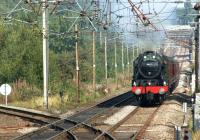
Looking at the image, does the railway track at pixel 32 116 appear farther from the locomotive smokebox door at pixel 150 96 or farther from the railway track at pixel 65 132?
the locomotive smokebox door at pixel 150 96

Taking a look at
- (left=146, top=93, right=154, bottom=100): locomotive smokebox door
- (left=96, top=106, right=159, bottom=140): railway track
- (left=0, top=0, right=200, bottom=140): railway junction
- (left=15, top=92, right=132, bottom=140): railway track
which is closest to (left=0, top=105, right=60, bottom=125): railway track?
(left=0, top=0, right=200, bottom=140): railway junction

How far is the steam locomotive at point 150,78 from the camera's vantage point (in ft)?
99.1

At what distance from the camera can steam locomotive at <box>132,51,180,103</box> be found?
3020 centimetres

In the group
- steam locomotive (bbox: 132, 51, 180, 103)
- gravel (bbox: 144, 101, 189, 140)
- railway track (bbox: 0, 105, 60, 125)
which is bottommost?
railway track (bbox: 0, 105, 60, 125)

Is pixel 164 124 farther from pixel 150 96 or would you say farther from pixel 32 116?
pixel 150 96

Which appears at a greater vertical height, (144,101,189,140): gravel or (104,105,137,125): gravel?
(144,101,189,140): gravel

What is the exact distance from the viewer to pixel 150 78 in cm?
3084

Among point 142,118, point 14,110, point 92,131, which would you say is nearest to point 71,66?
point 14,110

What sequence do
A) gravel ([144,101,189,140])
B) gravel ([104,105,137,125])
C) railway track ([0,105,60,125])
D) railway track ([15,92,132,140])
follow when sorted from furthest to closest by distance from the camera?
railway track ([0,105,60,125]) → gravel ([104,105,137,125]) → railway track ([15,92,132,140]) → gravel ([144,101,189,140])

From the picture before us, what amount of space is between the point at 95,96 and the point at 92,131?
78.4ft

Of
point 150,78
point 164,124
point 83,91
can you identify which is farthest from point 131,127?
point 83,91

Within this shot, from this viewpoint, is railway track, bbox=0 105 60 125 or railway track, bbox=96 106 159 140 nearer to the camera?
railway track, bbox=96 106 159 140

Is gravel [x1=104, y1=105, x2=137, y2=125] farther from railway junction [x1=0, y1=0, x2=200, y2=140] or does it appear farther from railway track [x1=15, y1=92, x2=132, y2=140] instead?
railway track [x1=15, y1=92, x2=132, y2=140]

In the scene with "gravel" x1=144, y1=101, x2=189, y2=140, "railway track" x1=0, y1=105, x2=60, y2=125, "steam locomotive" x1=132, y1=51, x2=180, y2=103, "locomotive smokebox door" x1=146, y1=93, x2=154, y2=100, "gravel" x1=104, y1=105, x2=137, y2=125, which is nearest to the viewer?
"gravel" x1=144, y1=101, x2=189, y2=140
